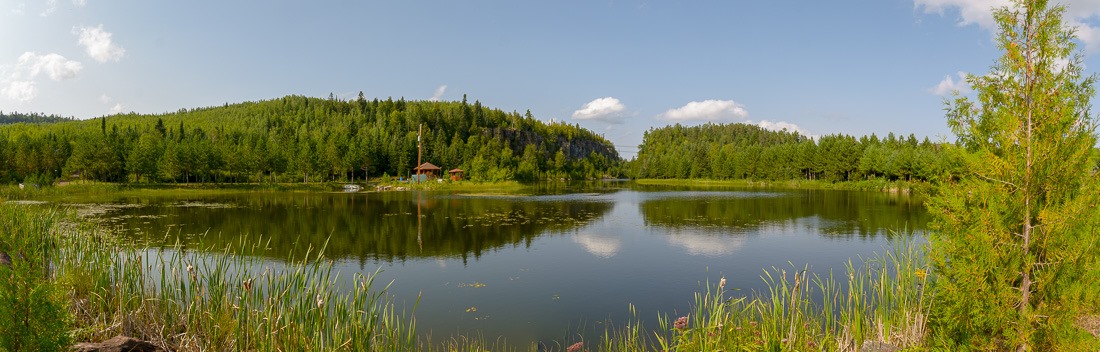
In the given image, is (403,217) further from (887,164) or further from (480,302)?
(887,164)

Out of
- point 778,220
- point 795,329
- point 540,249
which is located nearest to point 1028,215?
point 795,329

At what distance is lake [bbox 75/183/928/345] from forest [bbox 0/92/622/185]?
4359 cm

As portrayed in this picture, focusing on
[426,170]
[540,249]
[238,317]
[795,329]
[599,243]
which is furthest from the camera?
[426,170]

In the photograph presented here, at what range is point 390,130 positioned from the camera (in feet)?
443

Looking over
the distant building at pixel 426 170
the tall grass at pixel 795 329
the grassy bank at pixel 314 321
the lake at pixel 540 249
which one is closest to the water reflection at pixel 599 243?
the lake at pixel 540 249

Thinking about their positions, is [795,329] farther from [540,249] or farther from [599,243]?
[599,243]

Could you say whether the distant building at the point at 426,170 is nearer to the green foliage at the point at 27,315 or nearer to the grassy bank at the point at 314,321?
the grassy bank at the point at 314,321

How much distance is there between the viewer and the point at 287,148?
89375 millimetres

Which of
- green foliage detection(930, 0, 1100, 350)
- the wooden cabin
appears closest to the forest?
the wooden cabin

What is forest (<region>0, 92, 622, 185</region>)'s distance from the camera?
66.2 meters

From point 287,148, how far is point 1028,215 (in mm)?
97270

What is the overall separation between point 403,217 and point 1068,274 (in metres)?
28.4

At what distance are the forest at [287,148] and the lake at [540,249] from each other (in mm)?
43590

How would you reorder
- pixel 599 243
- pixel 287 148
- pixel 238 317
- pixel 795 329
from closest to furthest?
pixel 795 329
pixel 238 317
pixel 599 243
pixel 287 148
